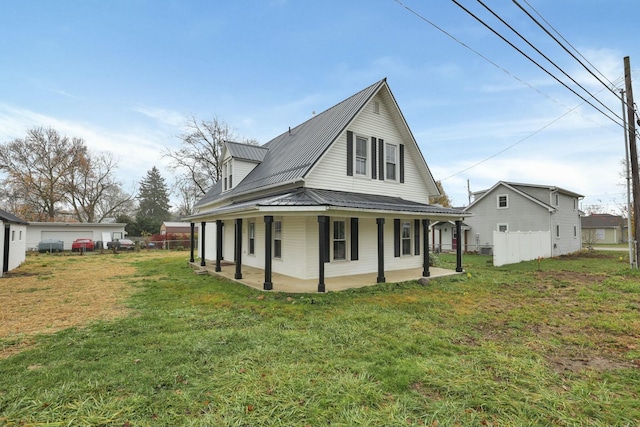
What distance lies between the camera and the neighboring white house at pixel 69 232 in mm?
26422

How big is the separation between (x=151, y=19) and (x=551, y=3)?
1202cm

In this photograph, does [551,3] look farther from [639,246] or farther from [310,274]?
[639,246]

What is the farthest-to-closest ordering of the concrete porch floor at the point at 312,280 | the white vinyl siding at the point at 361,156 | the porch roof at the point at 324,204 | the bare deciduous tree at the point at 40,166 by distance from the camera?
the bare deciduous tree at the point at 40,166, the white vinyl siding at the point at 361,156, the concrete porch floor at the point at 312,280, the porch roof at the point at 324,204

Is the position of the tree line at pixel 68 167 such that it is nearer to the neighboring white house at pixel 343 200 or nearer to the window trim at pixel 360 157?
the neighboring white house at pixel 343 200

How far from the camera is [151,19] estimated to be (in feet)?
35.1

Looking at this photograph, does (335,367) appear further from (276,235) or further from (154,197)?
(154,197)

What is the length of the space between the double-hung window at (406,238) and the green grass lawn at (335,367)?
562cm

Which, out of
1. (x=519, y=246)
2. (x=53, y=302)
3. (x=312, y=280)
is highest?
(x=519, y=246)

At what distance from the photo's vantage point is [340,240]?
10805mm

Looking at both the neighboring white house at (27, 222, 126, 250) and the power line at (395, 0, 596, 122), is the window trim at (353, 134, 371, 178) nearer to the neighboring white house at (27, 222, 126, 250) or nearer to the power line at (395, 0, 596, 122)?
the power line at (395, 0, 596, 122)

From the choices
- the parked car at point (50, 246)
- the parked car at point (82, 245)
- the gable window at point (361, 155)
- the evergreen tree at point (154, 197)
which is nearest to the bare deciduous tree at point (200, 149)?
the parked car at point (82, 245)

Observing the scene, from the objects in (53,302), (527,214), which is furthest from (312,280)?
(527,214)

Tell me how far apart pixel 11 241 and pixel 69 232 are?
49.1 ft

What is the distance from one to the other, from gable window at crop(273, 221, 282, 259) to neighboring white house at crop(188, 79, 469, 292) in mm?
38
